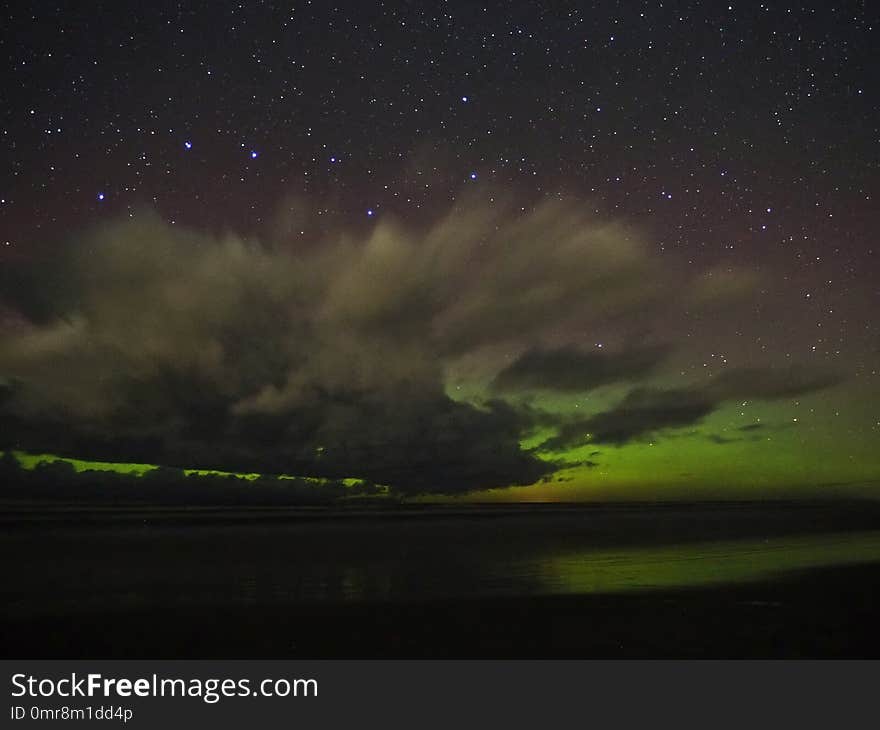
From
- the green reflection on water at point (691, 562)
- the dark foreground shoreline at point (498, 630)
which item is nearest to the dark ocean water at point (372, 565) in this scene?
the green reflection on water at point (691, 562)

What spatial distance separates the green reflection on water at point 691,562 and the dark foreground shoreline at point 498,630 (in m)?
2.44

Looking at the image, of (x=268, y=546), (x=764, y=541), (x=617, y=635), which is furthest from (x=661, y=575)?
(x=268, y=546)

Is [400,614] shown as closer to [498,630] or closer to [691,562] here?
[498,630]

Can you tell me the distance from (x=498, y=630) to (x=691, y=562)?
14.0 meters

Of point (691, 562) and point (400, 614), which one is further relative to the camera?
point (691, 562)

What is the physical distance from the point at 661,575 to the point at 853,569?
6.60 meters

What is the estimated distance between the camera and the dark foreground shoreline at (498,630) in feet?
41.3

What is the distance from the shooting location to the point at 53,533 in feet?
142

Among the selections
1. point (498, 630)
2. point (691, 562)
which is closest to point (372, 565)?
point (691, 562)

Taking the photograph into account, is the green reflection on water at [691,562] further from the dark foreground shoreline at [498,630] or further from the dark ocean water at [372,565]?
the dark foreground shoreline at [498,630]

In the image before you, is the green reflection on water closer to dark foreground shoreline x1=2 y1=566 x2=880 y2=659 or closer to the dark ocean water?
the dark ocean water

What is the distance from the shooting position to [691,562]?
25.5 m

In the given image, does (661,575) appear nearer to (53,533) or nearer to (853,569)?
(853,569)

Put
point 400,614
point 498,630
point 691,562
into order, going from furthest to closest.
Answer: point 691,562
point 400,614
point 498,630
